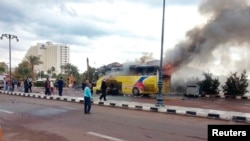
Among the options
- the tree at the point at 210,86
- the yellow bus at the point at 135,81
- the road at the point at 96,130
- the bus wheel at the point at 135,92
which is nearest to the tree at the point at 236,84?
the tree at the point at 210,86

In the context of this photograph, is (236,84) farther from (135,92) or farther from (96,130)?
(96,130)

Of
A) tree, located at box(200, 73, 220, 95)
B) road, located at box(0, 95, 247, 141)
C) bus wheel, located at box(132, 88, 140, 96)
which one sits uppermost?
tree, located at box(200, 73, 220, 95)

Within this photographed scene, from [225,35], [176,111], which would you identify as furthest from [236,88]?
[176,111]

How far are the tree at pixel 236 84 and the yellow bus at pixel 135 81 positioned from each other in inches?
225

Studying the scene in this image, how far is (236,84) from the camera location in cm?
2962

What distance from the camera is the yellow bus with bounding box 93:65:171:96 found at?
91.8ft

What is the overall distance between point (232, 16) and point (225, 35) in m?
1.79

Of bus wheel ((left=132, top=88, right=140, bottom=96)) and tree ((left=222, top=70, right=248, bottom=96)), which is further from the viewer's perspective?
tree ((left=222, top=70, right=248, bottom=96))

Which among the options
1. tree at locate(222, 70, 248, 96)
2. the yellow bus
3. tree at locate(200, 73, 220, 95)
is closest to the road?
the yellow bus

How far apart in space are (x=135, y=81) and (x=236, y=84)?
30.5 feet

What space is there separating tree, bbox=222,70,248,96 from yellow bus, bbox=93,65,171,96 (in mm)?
5726

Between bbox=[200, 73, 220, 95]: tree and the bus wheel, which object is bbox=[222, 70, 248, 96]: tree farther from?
the bus wheel

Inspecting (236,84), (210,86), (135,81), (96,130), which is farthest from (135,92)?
(96,130)

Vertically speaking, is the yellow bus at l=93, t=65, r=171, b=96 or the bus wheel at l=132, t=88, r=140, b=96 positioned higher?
the yellow bus at l=93, t=65, r=171, b=96
